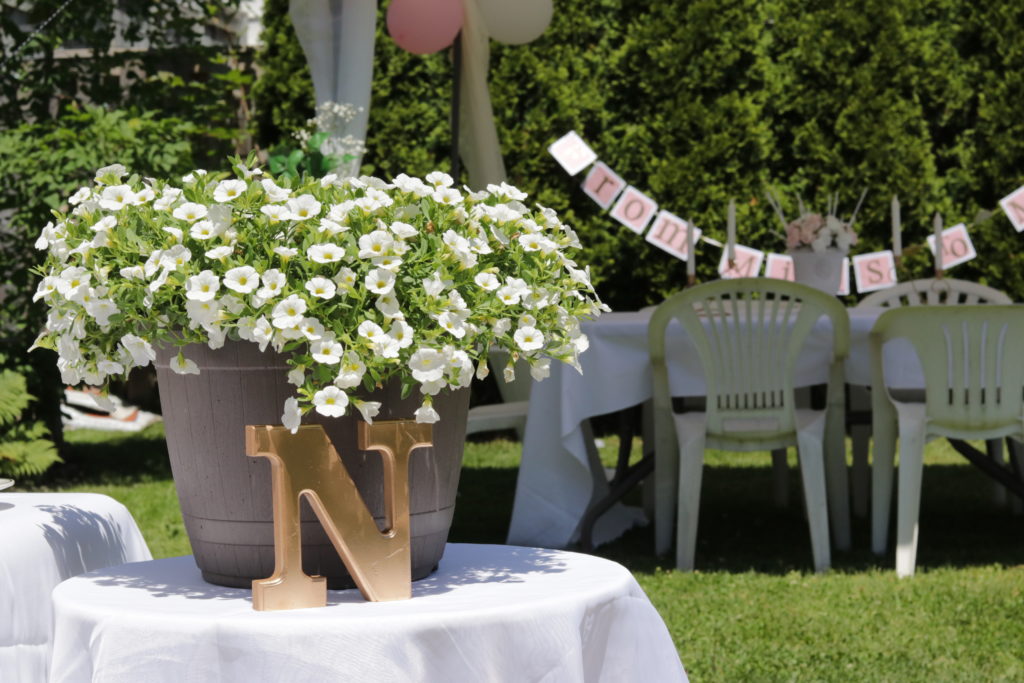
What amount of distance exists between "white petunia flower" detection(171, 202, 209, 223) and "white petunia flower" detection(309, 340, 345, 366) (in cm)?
18

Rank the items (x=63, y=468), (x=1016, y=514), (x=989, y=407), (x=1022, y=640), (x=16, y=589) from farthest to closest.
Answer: (x=63, y=468) → (x=1016, y=514) → (x=989, y=407) → (x=1022, y=640) → (x=16, y=589)

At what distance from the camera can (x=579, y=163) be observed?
6594 mm

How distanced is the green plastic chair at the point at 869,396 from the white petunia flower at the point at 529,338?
3.83m

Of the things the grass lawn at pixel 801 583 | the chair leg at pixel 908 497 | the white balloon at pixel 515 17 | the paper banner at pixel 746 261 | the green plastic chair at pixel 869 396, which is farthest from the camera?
the paper banner at pixel 746 261

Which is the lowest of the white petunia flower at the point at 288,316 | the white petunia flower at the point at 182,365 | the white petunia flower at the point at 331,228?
the white petunia flower at the point at 182,365

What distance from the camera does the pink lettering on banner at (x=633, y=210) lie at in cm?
669

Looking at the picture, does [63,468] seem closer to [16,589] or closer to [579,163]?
[579,163]

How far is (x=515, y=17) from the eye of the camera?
516 centimetres

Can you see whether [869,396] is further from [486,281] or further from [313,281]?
[313,281]

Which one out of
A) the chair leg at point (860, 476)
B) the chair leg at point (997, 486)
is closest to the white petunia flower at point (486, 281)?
the chair leg at point (860, 476)

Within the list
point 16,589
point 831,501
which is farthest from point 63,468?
point 16,589

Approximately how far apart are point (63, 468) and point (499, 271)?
→ 5.28 meters

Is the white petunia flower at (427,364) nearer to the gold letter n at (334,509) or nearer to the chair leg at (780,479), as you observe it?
the gold letter n at (334,509)

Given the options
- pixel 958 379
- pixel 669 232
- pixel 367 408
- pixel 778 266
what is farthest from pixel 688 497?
pixel 367 408
